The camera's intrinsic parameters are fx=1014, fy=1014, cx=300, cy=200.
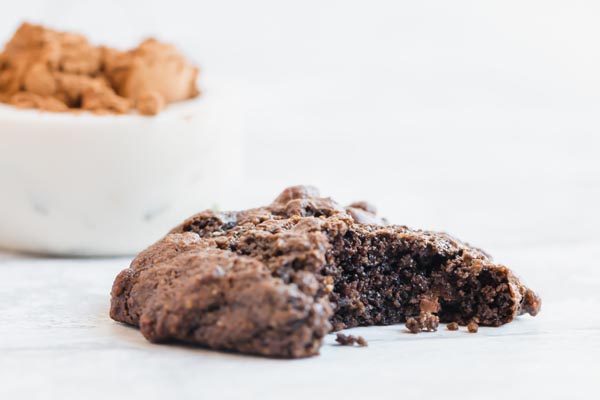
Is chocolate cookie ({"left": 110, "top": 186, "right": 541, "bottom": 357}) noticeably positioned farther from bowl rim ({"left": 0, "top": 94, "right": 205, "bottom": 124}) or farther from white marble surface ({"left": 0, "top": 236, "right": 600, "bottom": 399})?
bowl rim ({"left": 0, "top": 94, "right": 205, "bottom": 124})

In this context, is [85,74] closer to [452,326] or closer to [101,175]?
[101,175]

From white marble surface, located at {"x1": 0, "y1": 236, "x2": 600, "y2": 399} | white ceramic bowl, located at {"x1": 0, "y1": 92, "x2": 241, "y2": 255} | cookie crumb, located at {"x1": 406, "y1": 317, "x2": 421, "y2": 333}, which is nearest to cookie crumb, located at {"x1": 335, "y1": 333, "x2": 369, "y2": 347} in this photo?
white marble surface, located at {"x1": 0, "y1": 236, "x2": 600, "y2": 399}

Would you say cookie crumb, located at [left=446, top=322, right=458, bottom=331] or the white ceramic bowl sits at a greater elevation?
the white ceramic bowl

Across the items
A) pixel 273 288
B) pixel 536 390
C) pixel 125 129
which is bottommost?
pixel 536 390

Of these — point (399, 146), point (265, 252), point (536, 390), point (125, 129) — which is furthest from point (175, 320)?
point (399, 146)

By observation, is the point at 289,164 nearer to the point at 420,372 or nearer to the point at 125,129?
the point at 125,129
